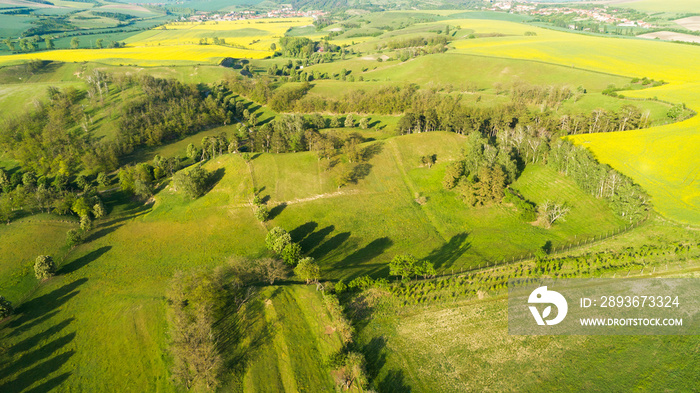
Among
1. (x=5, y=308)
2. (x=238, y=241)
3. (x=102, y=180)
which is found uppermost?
(x=102, y=180)

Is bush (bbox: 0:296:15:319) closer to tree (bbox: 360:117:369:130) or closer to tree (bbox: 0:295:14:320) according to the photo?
tree (bbox: 0:295:14:320)

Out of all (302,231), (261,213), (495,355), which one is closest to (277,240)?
(302,231)

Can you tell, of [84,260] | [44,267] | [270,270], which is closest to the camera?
[270,270]

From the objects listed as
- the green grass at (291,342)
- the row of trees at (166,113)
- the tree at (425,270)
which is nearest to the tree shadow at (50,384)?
the green grass at (291,342)

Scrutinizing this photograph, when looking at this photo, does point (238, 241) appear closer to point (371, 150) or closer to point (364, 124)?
point (371, 150)

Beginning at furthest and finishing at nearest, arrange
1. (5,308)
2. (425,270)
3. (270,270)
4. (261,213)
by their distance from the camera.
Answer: (261,213)
(425,270)
(270,270)
(5,308)

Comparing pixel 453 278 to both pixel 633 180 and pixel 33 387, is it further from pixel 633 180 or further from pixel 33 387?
pixel 33 387

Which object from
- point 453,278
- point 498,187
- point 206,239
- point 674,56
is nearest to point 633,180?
point 498,187
